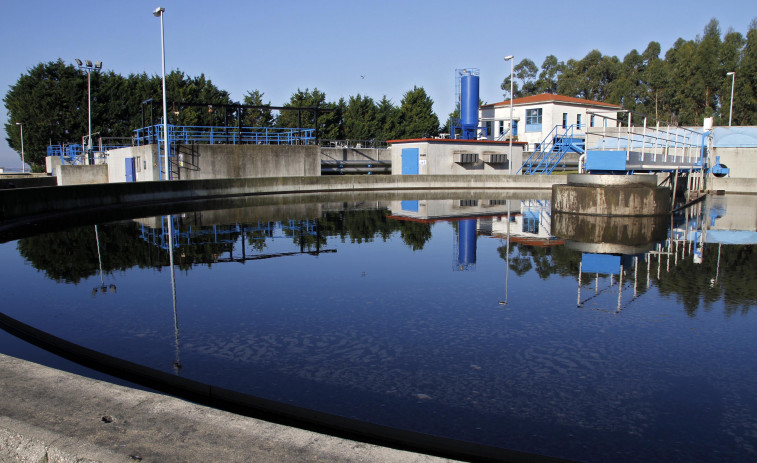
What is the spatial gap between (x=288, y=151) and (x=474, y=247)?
23.0m

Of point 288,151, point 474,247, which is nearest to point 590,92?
point 288,151

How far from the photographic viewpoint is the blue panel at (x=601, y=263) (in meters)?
10.7

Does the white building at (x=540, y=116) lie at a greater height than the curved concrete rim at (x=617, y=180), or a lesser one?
greater

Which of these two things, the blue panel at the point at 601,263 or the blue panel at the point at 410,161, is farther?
the blue panel at the point at 410,161

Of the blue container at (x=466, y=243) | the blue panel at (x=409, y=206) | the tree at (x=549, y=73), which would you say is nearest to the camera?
the blue container at (x=466, y=243)

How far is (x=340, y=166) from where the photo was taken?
45.2 metres

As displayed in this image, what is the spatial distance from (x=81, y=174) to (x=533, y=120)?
3880 centimetres

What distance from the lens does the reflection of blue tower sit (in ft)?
38.2

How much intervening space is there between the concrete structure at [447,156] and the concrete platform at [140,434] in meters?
35.3

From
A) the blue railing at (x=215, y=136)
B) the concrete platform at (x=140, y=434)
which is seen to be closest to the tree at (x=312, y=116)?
the blue railing at (x=215, y=136)

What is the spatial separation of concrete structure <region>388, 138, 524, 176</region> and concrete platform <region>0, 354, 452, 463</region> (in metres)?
35.3

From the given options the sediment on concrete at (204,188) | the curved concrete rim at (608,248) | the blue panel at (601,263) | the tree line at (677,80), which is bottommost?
the blue panel at (601,263)

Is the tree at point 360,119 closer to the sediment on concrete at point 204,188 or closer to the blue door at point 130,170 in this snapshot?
the sediment on concrete at point 204,188

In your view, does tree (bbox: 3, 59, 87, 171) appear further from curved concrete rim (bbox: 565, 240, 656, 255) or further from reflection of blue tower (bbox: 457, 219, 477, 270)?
curved concrete rim (bbox: 565, 240, 656, 255)
